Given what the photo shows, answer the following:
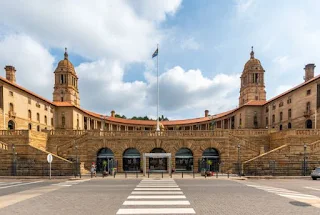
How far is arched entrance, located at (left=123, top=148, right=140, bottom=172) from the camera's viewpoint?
104ft

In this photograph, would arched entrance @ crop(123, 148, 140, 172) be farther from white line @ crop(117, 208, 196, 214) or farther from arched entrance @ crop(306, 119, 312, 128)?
arched entrance @ crop(306, 119, 312, 128)

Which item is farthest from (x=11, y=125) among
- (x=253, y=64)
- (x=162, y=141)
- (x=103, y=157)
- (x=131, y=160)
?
(x=253, y=64)

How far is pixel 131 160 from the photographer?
106 ft

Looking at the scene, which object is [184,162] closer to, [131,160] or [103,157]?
[131,160]

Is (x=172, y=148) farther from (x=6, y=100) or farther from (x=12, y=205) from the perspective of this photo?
(x=6, y=100)

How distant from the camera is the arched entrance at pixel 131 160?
31.8 m

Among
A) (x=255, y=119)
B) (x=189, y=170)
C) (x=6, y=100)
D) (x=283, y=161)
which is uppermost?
(x=6, y=100)

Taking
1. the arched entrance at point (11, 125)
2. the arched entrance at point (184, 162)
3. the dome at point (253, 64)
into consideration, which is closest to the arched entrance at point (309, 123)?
the arched entrance at point (184, 162)

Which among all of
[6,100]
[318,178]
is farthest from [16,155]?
[318,178]

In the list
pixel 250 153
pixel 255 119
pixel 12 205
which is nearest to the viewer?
pixel 12 205

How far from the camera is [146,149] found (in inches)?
1227

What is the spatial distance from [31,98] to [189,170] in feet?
127

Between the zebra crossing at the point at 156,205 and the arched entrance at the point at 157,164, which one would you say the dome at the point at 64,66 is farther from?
the zebra crossing at the point at 156,205

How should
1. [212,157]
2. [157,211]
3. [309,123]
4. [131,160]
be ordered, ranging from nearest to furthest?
[157,211] < [212,157] < [131,160] < [309,123]
